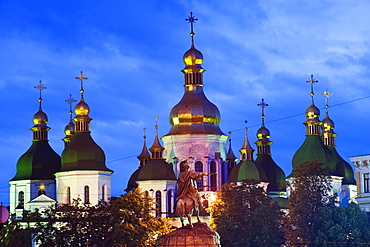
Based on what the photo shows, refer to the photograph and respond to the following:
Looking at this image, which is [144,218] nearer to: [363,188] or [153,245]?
[153,245]

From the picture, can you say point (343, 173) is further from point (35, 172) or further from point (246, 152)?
point (35, 172)

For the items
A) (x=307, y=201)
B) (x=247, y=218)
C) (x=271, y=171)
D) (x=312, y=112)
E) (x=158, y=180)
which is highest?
(x=312, y=112)

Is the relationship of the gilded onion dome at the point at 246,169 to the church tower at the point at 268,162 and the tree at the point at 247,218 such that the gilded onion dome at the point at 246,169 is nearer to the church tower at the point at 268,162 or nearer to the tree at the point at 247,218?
the church tower at the point at 268,162

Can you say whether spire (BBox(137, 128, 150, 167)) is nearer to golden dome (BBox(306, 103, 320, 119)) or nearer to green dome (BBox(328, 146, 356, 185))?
golden dome (BBox(306, 103, 320, 119))

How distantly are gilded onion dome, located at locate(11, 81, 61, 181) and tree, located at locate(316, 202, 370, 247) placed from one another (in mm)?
34579

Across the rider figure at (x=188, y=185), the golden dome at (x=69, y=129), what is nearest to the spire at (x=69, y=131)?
the golden dome at (x=69, y=129)

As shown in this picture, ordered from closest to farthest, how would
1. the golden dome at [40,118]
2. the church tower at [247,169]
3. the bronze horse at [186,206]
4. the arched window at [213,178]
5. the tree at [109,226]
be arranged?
the bronze horse at [186,206], the tree at [109,226], the church tower at [247,169], the arched window at [213,178], the golden dome at [40,118]

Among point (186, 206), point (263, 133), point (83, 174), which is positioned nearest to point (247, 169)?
point (263, 133)

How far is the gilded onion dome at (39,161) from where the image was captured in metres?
136

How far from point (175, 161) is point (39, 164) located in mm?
13515

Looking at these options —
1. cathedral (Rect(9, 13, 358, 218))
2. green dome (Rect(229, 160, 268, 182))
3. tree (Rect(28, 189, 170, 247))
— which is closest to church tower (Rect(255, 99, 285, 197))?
cathedral (Rect(9, 13, 358, 218))

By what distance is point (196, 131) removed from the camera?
438 feet

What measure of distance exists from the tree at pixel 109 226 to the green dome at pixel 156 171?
25134 mm

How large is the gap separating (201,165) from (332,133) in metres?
17.3
